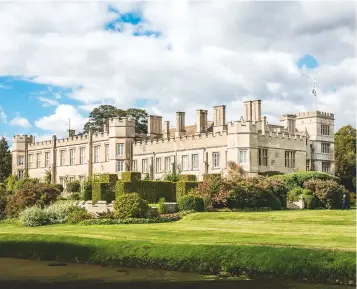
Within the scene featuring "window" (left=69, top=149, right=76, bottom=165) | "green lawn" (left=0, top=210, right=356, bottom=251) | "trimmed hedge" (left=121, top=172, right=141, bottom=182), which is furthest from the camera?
"window" (left=69, top=149, right=76, bottom=165)

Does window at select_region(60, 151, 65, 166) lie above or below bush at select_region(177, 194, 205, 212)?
above

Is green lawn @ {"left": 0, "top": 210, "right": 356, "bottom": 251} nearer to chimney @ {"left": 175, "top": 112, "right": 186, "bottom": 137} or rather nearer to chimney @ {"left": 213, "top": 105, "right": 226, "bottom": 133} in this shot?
chimney @ {"left": 213, "top": 105, "right": 226, "bottom": 133}

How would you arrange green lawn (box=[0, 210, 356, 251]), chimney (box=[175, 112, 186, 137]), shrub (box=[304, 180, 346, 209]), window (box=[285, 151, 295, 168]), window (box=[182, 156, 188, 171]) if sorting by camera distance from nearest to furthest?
green lawn (box=[0, 210, 356, 251]) < shrub (box=[304, 180, 346, 209]) < window (box=[285, 151, 295, 168]) < window (box=[182, 156, 188, 171]) < chimney (box=[175, 112, 186, 137])

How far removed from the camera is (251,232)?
70.4ft

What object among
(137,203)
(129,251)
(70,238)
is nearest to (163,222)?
(137,203)

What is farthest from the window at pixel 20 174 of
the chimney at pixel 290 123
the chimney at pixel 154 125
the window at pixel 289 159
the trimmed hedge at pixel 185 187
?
the trimmed hedge at pixel 185 187

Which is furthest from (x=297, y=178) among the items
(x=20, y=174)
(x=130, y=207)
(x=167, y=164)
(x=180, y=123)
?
(x=20, y=174)

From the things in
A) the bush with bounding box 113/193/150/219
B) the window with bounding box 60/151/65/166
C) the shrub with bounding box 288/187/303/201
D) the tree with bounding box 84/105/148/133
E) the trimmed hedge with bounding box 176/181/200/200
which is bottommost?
the bush with bounding box 113/193/150/219

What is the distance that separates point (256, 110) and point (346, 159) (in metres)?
15.6

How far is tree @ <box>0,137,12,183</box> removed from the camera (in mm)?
69312

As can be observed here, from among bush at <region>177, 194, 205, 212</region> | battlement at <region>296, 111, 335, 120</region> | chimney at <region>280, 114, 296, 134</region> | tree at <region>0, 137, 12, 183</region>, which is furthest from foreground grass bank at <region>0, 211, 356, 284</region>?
tree at <region>0, 137, 12, 183</region>

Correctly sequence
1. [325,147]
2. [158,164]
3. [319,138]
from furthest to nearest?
[158,164] < [325,147] < [319,138]

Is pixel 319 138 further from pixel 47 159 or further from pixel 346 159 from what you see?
pixel 47 159

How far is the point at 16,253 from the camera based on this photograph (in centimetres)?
2103
